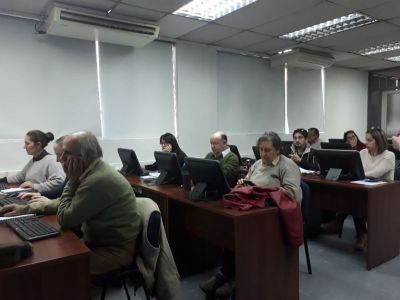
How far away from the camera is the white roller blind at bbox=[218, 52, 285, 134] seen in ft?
17.7

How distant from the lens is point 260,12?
3701mm

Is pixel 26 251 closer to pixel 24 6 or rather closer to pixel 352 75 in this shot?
pixel 24 6

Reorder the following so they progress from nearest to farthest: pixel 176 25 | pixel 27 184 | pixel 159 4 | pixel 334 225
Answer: pixel 27 184
pixel 159 4
pixel 334 225
pixel 176 25

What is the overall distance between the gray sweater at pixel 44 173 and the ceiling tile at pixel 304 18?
9.44 feet

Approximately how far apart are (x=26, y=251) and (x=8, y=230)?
0.45 metres

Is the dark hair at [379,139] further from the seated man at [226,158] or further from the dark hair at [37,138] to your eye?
the dark hair at [37,138]

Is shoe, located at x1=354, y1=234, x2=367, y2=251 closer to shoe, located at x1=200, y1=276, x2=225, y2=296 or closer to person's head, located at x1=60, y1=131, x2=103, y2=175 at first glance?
shoe, located at x1=200, y1=276, x2=225, y2=296

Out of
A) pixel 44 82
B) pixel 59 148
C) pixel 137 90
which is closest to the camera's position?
pixel 59 148

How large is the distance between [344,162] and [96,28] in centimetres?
283

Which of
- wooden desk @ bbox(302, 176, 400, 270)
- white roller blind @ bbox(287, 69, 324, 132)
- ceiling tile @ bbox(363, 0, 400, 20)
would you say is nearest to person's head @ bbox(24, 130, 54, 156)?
wooden desk @ bbox(302, 176, 400, 270)

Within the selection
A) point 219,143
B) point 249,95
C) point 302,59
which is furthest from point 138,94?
point 302,59

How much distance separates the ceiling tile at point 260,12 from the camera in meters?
3.46

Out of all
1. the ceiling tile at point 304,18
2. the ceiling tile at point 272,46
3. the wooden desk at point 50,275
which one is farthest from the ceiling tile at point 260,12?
the wooden desk at point 50,275

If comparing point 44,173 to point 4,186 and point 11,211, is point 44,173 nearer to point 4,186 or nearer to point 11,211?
point 4,186
